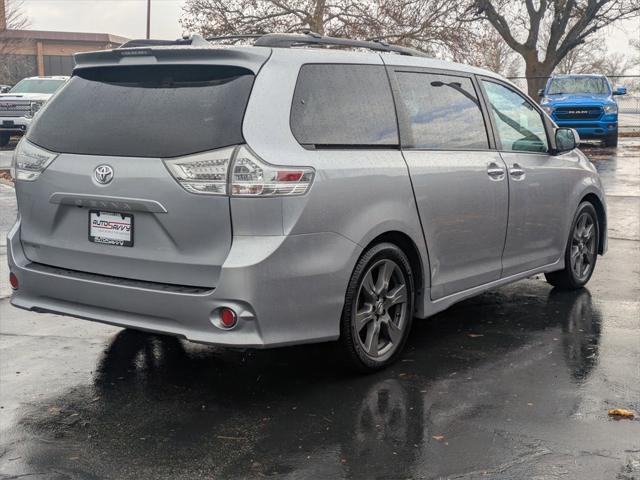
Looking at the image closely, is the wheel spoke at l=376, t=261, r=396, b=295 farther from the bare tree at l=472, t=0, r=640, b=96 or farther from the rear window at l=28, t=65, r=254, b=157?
the bare tree at l=472, t=0, r=640, b=96

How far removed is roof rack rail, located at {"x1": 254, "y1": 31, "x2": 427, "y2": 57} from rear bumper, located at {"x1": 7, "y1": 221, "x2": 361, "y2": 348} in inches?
47.0

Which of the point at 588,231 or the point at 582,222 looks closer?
the point at 582,222

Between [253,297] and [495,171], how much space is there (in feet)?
7.61

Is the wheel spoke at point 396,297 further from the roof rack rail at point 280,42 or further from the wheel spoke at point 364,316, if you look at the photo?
the roof rack rail at point 280,42

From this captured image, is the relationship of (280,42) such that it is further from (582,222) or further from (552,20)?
(552,20)

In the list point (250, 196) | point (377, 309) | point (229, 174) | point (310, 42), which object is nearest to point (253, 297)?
point (250, 196)

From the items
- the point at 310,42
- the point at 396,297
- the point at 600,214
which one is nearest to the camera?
the point at 396,297

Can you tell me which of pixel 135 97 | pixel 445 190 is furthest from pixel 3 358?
pixel 445 190

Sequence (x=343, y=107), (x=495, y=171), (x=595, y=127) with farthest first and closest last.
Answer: (x=595, y=127), (x=495, y=171), (x=343, y=107)

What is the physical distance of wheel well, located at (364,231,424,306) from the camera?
198 inches

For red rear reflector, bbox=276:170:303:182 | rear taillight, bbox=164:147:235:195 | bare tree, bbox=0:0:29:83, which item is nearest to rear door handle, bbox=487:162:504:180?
red rear reflector, bbox=276:170:303:182

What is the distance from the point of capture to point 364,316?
16.3 ft

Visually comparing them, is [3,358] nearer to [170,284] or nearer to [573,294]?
[170,284]

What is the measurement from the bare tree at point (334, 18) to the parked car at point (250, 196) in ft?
77.2
